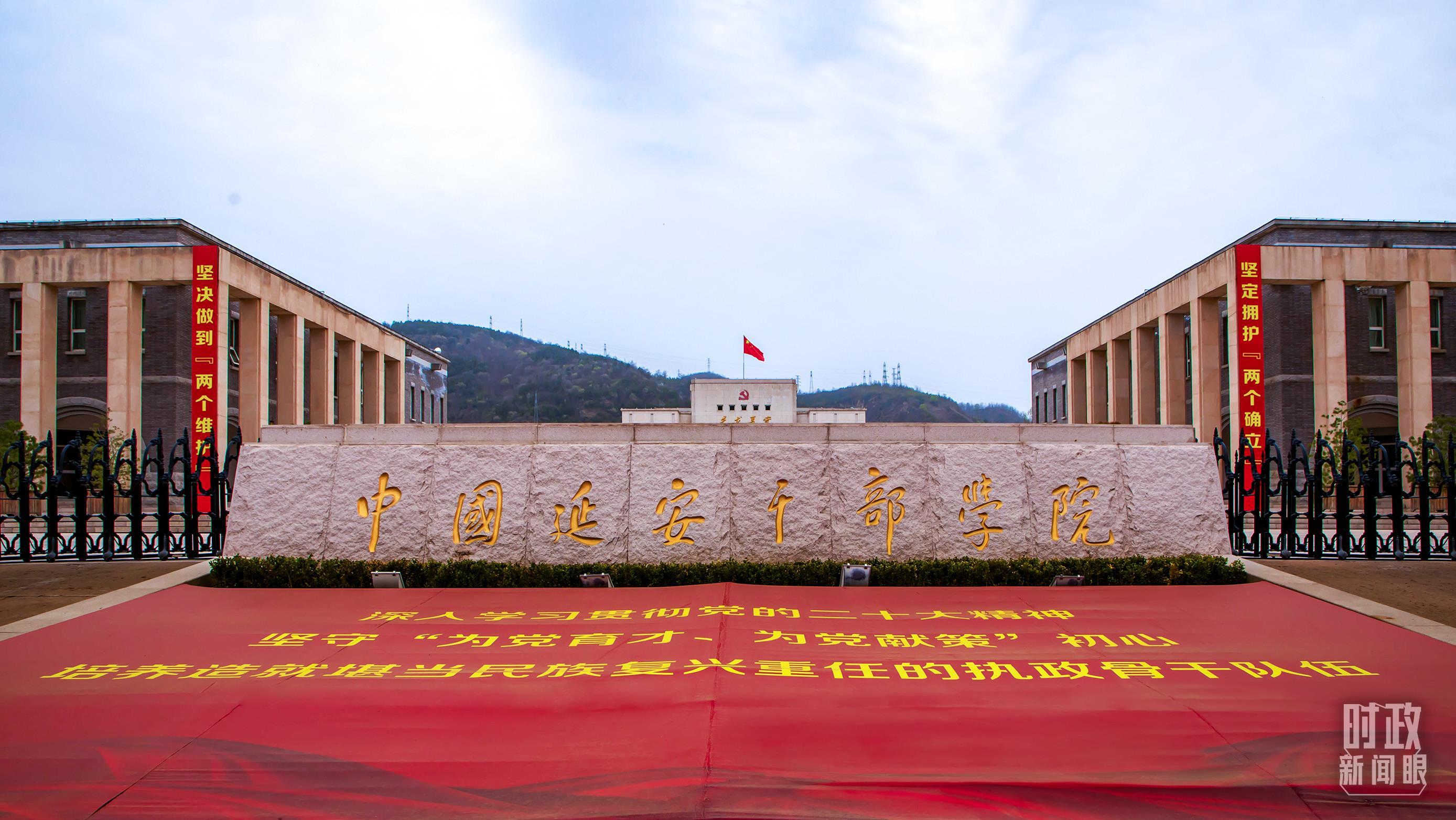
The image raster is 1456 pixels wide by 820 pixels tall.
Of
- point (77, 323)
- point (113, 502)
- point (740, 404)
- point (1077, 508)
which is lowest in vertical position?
point (1077, 508)

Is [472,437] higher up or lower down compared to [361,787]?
higher up

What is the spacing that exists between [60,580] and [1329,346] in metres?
24.4

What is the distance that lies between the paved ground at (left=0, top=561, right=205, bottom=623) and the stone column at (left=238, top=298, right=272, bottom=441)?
13.0 meters

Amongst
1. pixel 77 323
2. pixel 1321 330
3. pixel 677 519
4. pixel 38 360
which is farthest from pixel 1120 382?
pixel 77 323

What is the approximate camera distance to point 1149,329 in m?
26.5

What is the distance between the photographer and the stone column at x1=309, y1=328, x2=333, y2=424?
87.0ft

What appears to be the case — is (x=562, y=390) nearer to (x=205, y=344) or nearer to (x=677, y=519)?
(x=205, y=344)

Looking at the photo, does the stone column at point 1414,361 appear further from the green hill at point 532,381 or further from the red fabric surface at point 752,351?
the green hill at point 532,381

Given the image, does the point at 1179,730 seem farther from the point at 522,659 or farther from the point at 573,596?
the point at 573,596

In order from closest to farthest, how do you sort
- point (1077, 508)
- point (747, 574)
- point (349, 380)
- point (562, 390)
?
point (747, 574)
point (1077, 508)
point (349, 380)
point (562, 390)

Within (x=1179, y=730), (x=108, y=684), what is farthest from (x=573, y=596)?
(x=1179, y=730)

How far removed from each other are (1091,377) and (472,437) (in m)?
27.1

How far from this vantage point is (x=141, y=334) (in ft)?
75.5

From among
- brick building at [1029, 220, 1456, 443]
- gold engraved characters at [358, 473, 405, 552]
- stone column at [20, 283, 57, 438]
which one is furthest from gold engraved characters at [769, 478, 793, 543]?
stone column at [20, 283, 57, 438]
